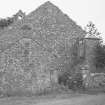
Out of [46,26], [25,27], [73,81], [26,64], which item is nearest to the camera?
[26,64]

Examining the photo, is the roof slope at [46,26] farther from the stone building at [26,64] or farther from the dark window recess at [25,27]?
the stone building at [26,64]

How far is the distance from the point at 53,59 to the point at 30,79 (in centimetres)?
222

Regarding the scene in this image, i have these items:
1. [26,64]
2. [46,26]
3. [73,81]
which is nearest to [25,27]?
[46,26]

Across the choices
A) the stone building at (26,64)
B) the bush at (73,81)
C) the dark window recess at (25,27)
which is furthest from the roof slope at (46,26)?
the bush at (73,81)

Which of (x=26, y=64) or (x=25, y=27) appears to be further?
(x=25, y=27)

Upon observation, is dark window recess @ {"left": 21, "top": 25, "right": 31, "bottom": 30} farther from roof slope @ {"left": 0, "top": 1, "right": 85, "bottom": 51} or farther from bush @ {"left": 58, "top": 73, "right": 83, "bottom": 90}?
bush @ {"left": 58, "top": 73, "right": 83, "bottom": 90}

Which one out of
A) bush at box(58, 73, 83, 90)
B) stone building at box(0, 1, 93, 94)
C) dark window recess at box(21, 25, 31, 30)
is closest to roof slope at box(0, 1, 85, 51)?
dark window recess at box(21, 25, 31, 30)

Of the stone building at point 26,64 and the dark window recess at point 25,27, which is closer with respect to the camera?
the stone building at point 26,64

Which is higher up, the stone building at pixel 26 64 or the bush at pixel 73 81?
the stone building at pixel 26 64

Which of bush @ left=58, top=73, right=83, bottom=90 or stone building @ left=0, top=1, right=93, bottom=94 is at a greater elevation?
stone building @ left=0, top=1, right=93, bottom=94

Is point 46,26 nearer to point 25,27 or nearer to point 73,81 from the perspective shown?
point 25,27

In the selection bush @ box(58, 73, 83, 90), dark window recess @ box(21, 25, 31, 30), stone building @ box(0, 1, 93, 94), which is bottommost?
bush @ box(58, 73, 83, 90)

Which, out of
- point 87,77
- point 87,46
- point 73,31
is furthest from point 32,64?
point 73,31

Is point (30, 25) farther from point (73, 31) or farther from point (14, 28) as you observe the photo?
point (73, 31)
